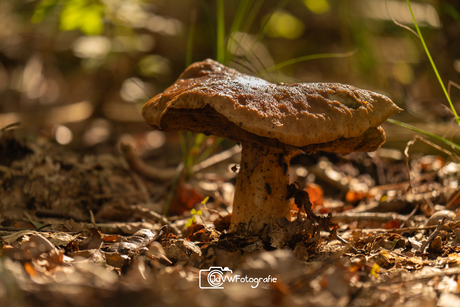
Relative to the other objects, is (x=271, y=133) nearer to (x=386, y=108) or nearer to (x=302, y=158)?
(x=386, y=108)

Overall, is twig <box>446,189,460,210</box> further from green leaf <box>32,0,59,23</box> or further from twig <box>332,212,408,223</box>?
green leaf <box>32,0,59,23</box>

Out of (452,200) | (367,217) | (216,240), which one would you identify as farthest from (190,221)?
(452,200)

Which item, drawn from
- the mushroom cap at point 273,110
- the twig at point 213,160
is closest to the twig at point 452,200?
the mushroom cap at point 273,110

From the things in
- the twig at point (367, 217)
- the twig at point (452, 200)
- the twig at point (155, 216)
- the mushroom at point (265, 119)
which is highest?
the mushroom at point (265, 119)

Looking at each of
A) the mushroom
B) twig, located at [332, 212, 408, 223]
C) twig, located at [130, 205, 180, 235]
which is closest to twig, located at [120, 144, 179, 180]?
twig, located at [130, 205, 180, 235]

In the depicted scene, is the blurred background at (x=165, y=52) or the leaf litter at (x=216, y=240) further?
the blurred background at (x=165, y=52)

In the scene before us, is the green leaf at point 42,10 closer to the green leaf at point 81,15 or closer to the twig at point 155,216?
the green leaf at point 81,15
